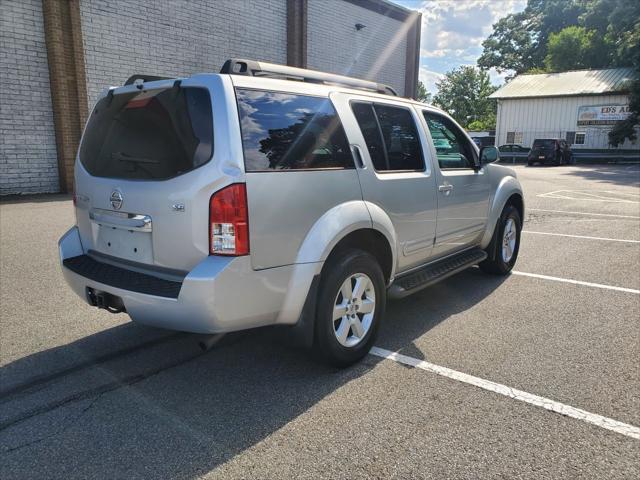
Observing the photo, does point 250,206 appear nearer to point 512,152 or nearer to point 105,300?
point 105,300

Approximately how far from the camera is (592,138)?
3734cm

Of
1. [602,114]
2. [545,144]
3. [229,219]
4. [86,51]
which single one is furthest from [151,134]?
[602,114]

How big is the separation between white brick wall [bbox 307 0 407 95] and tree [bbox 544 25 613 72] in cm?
3356

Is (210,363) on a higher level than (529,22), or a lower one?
lower

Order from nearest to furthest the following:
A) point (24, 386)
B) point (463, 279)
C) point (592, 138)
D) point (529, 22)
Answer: point (24, 386), point (463, 279), point (592, 138), point (529, 22)

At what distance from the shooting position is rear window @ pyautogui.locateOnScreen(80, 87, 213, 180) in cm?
296

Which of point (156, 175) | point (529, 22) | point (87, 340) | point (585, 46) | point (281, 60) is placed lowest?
point (87, 340)

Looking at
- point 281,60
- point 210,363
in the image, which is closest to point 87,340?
point 210,363

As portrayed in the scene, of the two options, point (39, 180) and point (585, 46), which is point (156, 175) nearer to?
point (39, 180)

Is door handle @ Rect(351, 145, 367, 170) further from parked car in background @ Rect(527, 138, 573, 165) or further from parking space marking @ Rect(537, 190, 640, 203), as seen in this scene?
parked car in background @ Rect(527, 138, 573, 165)

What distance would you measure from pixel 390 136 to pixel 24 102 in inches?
489

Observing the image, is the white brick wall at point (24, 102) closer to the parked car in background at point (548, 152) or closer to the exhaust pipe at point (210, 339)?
the exhaust pipe at point (210, 339)

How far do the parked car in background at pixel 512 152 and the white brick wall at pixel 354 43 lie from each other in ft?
53.1

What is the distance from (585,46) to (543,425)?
56.4 meters
